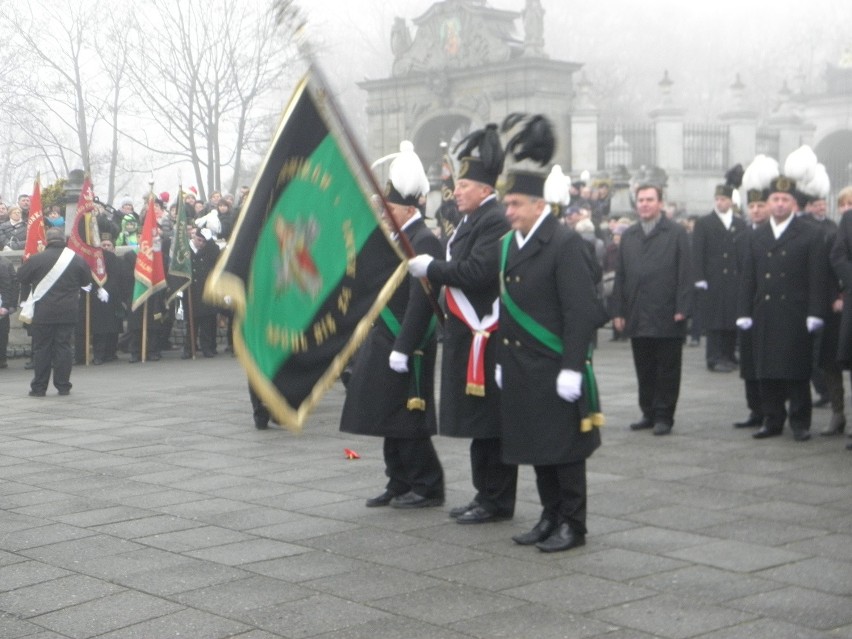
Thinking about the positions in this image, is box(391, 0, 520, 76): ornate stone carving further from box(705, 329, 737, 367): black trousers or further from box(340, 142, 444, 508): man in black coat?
box(340, 142, 444, 508): man in black coat

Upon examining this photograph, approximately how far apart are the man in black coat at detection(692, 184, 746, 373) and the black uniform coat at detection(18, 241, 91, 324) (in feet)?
20.8

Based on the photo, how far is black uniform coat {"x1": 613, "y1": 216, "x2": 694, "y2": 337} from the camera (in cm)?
1082

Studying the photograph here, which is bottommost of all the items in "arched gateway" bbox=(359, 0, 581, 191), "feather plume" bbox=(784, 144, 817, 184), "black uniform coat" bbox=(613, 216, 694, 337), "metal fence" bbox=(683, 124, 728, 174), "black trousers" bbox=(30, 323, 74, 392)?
"black trousers" bbox=(30, 323, 74, 392)

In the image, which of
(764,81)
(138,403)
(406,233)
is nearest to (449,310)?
(406,233)

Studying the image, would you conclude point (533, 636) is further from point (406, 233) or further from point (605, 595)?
point (406, 233)

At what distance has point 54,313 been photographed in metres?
14.9

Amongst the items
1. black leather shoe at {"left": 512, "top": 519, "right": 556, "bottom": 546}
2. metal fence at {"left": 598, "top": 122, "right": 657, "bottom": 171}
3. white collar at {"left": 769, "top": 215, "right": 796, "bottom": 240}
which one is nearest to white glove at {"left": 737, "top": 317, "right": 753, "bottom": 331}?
white collar at {"left": 769, "top": 215, "right": 796, "bottom": 240}

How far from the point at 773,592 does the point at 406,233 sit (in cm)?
299

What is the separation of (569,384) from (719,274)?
27.1 feet

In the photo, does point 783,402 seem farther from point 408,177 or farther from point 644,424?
point 408,177

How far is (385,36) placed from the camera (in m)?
74.8

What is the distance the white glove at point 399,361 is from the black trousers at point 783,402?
145 inches

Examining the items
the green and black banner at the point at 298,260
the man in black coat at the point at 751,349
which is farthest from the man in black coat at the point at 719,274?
the green and black banner at the point at 298,260

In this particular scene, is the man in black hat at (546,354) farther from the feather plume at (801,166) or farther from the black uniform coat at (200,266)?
the black uniform coat at (200,266)
